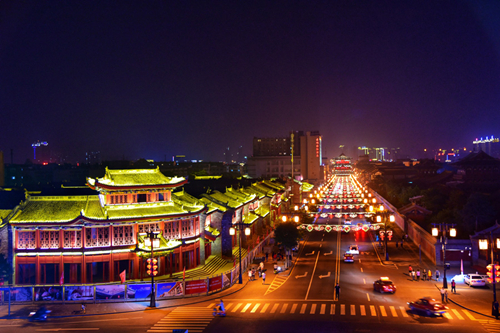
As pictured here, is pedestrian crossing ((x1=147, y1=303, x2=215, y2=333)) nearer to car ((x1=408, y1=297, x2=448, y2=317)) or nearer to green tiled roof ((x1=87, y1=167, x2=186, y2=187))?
car ((x1=408, y1=297, x2=448, y2=317))

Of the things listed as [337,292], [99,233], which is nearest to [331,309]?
[337,292]

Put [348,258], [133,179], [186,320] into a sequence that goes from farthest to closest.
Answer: [348,258]
[133,179]
[186,320]

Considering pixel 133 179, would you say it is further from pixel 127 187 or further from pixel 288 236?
pixel 288 236

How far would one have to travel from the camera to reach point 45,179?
591 ft

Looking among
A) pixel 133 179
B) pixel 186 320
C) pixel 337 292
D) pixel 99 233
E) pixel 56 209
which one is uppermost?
pixel 133 179

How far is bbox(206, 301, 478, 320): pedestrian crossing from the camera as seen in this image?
32938 mm

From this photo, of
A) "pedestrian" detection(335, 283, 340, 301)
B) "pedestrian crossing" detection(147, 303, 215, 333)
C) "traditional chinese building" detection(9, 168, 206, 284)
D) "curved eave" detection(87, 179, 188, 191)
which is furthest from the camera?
"curved eave" detection(87, 179, 188, 191)

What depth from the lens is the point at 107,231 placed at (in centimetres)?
4284

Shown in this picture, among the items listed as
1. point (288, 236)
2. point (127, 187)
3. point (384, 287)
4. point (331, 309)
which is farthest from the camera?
point (288, 236)

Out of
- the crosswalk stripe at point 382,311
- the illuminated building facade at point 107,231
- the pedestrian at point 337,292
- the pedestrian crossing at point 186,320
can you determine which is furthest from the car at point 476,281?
the illuminated building facade at point 107,231

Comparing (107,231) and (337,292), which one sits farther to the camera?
(107,231)

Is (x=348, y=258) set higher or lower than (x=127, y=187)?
lower

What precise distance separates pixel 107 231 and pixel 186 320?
49.1 feet

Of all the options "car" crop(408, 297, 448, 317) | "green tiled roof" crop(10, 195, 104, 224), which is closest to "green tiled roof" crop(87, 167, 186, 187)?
"green tiled roof" crop(10, 195, 104, 224)
